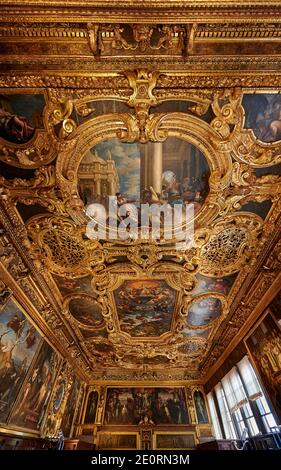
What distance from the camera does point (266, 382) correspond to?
7.41 m

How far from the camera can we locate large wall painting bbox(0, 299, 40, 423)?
621cm

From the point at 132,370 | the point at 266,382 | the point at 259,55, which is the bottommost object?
the point at 266,382

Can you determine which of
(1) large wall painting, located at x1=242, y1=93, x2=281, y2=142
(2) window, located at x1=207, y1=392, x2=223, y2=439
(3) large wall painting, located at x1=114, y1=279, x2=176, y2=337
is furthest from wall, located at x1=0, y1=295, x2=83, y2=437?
(2) window, located at x1=207, y1=392, x2=223, y2=439

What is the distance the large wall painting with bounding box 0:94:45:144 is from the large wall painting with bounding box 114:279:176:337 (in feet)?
17.1

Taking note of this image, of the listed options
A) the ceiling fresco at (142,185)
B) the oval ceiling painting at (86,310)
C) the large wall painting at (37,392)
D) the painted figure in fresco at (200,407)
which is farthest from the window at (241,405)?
the large wall painting at (37,392)

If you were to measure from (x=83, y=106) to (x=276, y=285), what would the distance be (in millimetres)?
6874

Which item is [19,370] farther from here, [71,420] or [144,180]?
[71,420]

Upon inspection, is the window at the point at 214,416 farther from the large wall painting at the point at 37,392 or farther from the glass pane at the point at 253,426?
the large wall painting at the point at 37,392

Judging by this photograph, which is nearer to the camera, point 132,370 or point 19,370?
point 19,370

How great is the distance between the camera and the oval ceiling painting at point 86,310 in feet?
27.3

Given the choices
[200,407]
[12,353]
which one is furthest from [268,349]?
[200,407]

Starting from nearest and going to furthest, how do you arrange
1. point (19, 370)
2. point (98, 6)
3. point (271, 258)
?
1. point (98, 6)
2. point (271, 258)
3. point (19, 370)

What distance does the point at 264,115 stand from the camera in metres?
4.02

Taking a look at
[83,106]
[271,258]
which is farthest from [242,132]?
[271,258]
